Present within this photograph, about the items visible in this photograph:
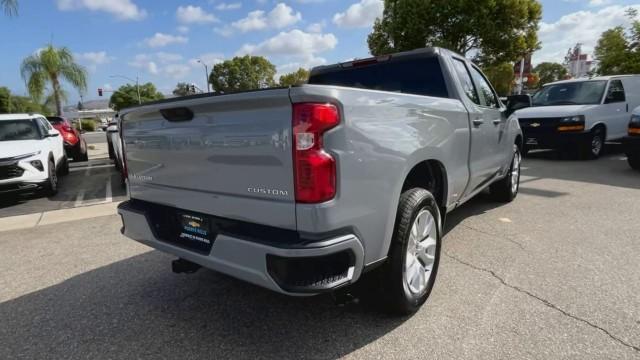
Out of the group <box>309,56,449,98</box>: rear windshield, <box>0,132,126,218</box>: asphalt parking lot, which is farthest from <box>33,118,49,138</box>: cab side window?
<box>309,56,449,98</box>: rear windshield

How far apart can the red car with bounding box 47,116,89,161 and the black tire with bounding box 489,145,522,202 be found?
12.0 metres

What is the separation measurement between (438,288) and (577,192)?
4438 millimetres

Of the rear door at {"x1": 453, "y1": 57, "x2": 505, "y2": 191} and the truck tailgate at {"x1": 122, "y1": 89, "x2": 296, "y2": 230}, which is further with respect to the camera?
the rear door at {"x1": 453, "y1": 57, "x2": 505, "y2": 191}

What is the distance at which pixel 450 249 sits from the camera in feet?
13.0

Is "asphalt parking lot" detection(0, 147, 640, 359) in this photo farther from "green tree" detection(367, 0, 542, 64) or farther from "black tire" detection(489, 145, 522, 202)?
"green tree" detection(367, 0, 542, 64)

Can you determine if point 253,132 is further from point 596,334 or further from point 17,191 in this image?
point 17,191

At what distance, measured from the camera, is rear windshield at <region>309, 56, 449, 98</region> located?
3599 millimetres

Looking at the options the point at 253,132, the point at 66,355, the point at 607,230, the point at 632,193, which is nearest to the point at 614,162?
the point at 632,193

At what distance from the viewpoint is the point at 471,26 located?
19.9m

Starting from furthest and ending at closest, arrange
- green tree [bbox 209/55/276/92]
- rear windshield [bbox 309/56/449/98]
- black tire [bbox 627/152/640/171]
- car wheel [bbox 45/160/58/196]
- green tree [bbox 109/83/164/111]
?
green tree [bbox 109/83/164/111]
green tree [bbox 209/55/276/92]
black tire [bbox 627/152/640/171]
car wheel [bbox 45/160/58/196]
rear windshield [bbox 309/56/449/98]

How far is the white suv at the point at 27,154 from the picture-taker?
6.57 metres

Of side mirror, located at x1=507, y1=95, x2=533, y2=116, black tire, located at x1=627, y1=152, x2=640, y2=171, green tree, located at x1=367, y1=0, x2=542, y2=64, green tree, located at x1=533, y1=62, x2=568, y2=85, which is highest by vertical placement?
green tree, located at x1=533, y1=62, x2=568, y2=85

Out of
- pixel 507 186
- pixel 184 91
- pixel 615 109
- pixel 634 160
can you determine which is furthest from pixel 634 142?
pixel 184 91

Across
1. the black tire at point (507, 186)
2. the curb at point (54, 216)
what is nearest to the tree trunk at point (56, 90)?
the curb at point (54, 216)
